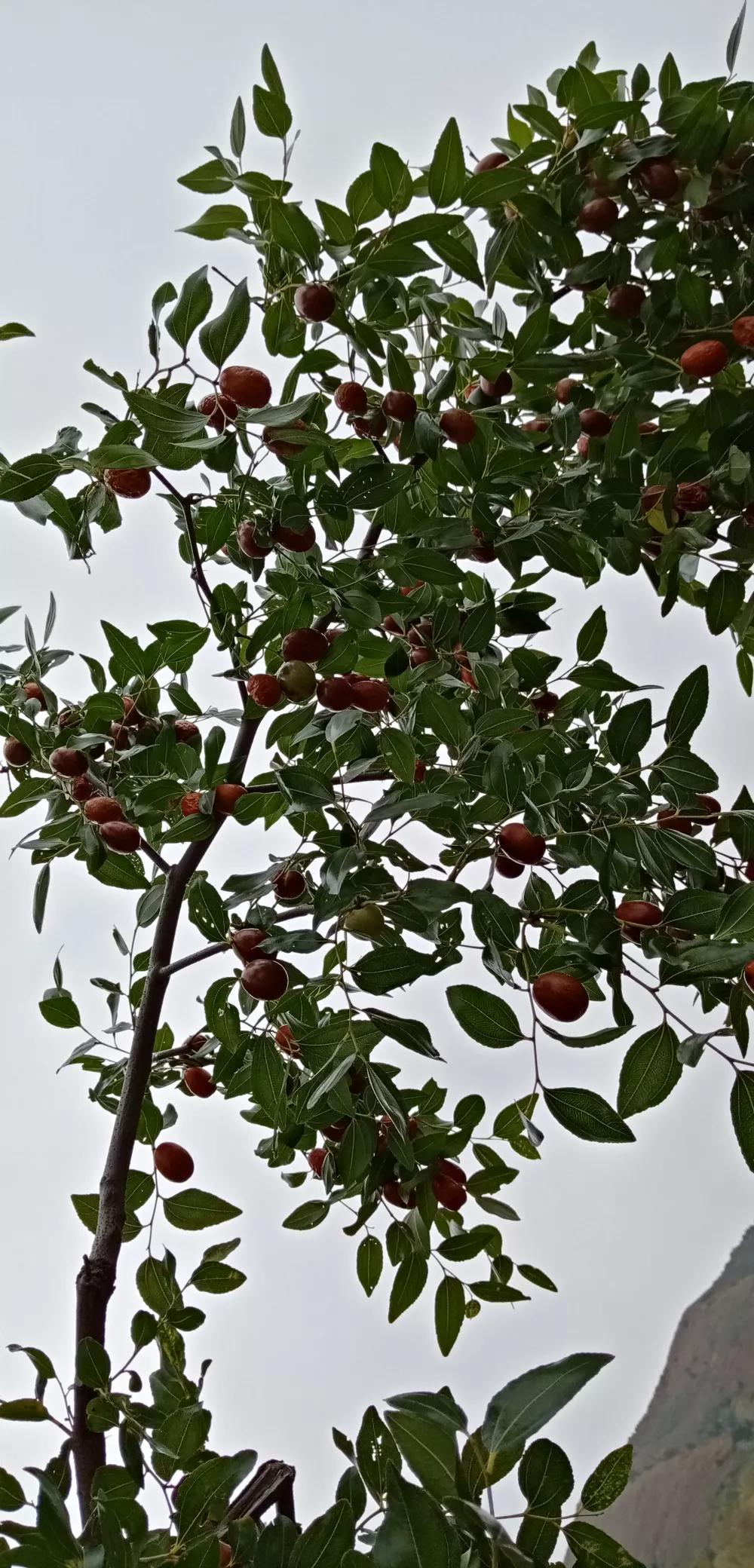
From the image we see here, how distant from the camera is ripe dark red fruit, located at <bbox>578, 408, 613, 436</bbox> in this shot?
90 cm

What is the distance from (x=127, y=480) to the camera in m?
0.84

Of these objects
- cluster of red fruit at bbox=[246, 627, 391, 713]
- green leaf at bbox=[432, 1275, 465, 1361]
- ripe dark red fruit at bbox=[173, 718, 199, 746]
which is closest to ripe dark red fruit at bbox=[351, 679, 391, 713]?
cluster of red fruit at bbox=[246, 627, 391, 713]

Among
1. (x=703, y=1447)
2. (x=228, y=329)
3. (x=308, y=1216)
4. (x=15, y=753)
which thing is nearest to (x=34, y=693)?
(x=15, y=753)

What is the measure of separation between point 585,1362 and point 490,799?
364 mm

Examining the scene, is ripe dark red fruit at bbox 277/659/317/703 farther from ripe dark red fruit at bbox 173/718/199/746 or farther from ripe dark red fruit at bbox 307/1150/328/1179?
ripe dark red fruit at bbox 307/1150/328/1179

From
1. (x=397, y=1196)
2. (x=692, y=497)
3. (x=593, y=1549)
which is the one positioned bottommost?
(x=593, y=1549)

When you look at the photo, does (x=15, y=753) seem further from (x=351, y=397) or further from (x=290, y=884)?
(x=351, y=397)

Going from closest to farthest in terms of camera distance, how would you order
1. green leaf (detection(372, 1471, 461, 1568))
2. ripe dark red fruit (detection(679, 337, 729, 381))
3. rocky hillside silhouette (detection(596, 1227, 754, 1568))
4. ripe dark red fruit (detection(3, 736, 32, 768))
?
1. green leaf (detection(372, 1471, 461, 1568))
2. ripe dark red fruit (detection(679, 337, 729, 381))
3. ripe dark red fruit (detection(3, 736, 32, 768))
4. rocky hillside silhouette (detection(596, 1227, 754, 1568))

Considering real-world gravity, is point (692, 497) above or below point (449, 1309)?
above

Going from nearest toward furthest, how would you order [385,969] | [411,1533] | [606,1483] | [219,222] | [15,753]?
1. [411,1533]
2. [606,1483]
3. [385,969]
4. [219,222]
5. [15,753]

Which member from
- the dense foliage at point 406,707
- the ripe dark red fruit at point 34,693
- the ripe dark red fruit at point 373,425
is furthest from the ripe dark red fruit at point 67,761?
the ripe dark red fruit at point 373,425

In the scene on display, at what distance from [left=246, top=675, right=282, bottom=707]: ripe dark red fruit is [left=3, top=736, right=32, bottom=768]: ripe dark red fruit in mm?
219

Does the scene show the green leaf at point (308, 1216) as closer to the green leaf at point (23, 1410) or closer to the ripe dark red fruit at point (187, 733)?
the green leaf at point (23, 1410)

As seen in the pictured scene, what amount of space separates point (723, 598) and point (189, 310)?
1.40 feet
